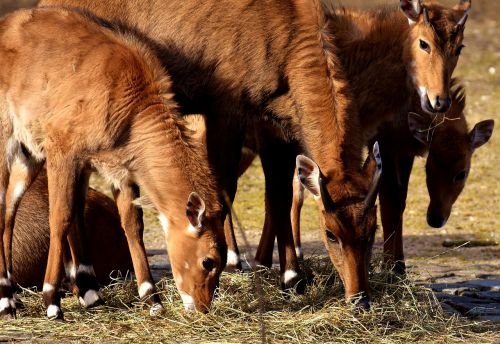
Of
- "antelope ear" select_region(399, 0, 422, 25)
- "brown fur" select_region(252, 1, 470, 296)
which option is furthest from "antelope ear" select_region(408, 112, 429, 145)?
"antelope ear" select_region(399, 0, 422, 25)

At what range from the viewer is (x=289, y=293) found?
31.8ft

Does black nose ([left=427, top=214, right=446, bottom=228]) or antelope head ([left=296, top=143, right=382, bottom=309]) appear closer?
antelope head ([left=296, top=143, right=382, bottom=309])

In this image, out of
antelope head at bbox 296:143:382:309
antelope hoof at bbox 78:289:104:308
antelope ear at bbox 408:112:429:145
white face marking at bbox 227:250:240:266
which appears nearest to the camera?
antelope head at bbox 296:143:382:309

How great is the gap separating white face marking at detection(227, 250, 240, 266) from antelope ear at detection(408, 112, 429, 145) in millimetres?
2089

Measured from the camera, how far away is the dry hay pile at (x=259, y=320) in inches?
329

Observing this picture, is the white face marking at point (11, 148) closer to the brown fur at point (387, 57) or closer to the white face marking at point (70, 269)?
the white face marking at point (70, 269)

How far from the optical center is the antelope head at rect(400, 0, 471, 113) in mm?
10461

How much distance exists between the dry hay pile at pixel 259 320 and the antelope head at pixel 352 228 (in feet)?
0.64

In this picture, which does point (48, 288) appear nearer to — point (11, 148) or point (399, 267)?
point (11, 148)

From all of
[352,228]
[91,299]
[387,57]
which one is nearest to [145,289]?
[91,299]

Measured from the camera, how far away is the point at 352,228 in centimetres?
896

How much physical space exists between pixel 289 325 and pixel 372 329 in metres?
0.61

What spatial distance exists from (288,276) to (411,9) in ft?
8.87

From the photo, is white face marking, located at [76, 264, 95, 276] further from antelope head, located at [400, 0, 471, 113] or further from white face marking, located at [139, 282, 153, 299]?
antelope head, located at [400, 0, 471, 113]
